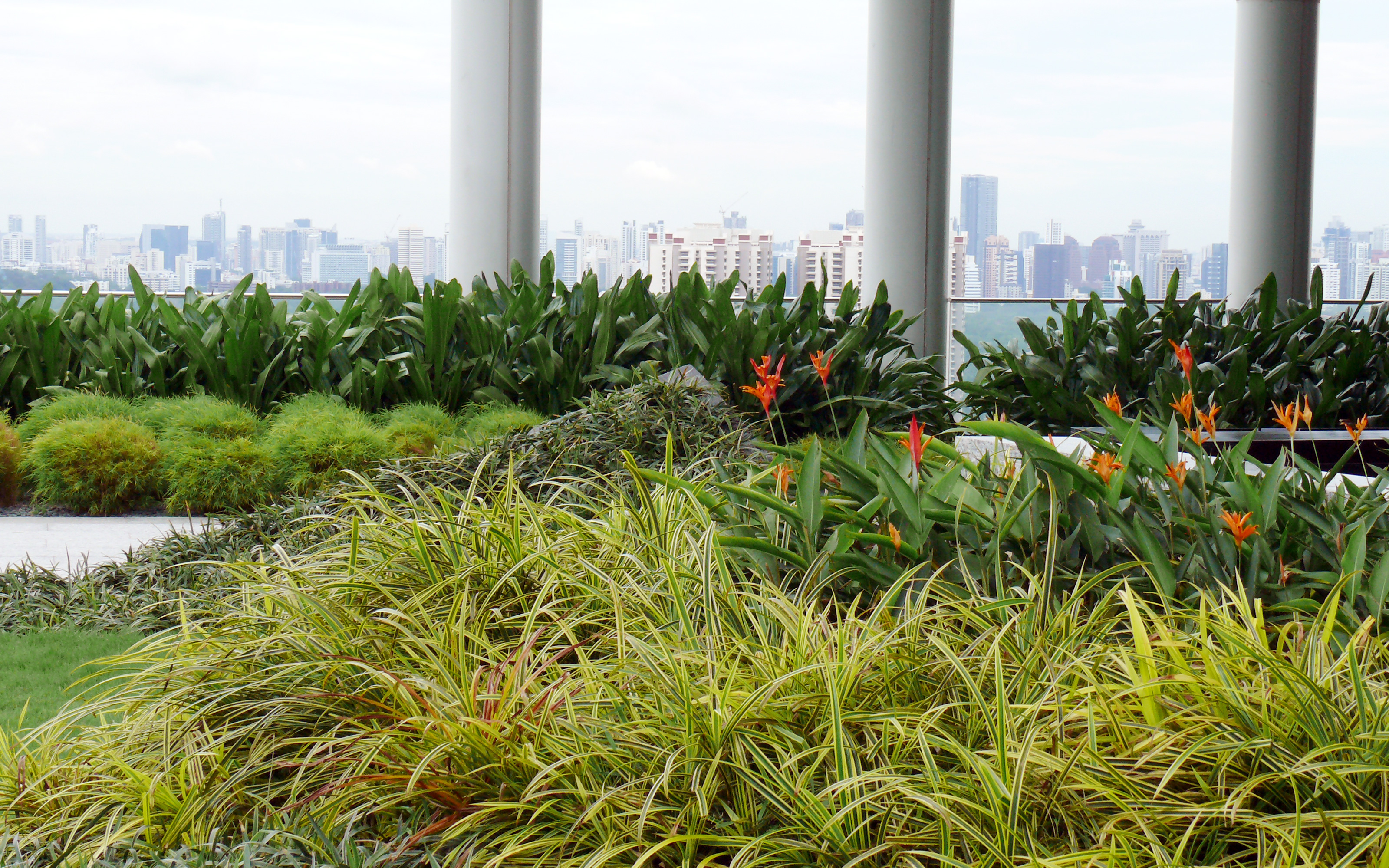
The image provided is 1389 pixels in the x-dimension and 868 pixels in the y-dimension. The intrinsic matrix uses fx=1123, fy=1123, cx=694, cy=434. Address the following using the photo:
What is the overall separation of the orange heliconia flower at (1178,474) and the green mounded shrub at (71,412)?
5.07 meters

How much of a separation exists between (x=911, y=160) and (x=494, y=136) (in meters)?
2.99

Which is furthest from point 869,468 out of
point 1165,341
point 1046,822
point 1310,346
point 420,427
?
point 1310,346

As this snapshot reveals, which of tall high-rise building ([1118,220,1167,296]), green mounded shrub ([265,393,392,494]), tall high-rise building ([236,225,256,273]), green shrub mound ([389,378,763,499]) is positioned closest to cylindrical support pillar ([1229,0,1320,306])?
green shrub mound ([389,378,763,499])

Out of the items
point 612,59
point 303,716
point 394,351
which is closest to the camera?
point 303,716

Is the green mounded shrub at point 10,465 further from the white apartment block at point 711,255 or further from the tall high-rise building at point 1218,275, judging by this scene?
the tall high-rise building at point 1218,275

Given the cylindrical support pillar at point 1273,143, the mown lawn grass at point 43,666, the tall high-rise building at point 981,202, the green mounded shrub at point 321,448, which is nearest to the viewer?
the mown lawn grass at point 43,666

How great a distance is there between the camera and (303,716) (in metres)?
2.34

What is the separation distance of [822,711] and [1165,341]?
5.64 m

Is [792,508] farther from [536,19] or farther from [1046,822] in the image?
[536,19]

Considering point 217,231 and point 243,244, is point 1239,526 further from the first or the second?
point 243,244

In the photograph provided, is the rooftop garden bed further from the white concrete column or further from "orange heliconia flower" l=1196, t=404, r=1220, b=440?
the white concrete column

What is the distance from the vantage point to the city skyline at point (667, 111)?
22375mm

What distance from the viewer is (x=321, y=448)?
17.7 ft

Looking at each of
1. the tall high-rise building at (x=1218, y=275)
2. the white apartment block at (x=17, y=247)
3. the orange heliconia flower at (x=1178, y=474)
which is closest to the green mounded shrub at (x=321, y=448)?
the orange heliconia flower at (x=1178, y=474)
